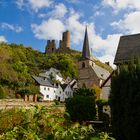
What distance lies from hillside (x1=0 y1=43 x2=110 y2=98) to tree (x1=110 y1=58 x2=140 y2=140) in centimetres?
4271

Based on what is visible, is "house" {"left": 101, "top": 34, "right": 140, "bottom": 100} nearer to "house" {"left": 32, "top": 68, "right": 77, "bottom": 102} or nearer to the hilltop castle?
"house" {"left": 32, "top": 68, "right": 77, "bottom": 102}

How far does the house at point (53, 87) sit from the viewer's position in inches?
3519

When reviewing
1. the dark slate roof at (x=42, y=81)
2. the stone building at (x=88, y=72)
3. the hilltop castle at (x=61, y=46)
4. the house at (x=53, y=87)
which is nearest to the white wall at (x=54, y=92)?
the house at (x=53, y=87)

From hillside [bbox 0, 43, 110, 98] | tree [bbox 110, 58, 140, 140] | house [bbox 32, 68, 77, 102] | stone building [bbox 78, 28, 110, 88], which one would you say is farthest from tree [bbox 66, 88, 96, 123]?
stone building [bbox 78, 28, 110, 88]

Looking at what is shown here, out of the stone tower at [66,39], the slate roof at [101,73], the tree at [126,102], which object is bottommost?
the tree at [126,102]

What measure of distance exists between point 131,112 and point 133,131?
43.3 inches

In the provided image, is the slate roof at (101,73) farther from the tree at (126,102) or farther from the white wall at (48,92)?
the tree at (126,102)

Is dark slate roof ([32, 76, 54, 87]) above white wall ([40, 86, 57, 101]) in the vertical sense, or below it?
above

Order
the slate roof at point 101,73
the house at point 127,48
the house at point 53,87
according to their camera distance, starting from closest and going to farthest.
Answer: the house at point 127,48, the house at point 53,87, the slate roof at point 101,73

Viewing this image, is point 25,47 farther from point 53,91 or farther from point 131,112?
point 131,112

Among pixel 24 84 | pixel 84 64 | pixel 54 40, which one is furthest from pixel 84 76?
pixel 54 40

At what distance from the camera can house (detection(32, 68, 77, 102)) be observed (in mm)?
89375

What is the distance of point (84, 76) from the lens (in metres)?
99.0

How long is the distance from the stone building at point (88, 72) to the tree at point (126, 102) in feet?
242
